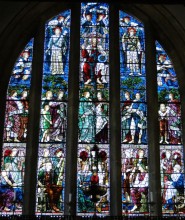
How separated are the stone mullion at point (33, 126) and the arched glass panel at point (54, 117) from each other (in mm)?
186

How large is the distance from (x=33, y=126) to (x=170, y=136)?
11.9 feet

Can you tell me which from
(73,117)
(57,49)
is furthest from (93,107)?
(57,49)

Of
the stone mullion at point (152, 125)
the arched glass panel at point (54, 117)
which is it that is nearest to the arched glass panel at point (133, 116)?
the stone mullion at point (152, 125)

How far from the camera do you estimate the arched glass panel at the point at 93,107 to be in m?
13.5

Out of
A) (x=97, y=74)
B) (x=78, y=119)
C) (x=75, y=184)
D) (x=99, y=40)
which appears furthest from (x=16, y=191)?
(x=99, y=40)

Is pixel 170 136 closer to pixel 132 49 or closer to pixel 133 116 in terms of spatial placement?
pixel 133 116

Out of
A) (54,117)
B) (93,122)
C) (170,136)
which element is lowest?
(170,136)

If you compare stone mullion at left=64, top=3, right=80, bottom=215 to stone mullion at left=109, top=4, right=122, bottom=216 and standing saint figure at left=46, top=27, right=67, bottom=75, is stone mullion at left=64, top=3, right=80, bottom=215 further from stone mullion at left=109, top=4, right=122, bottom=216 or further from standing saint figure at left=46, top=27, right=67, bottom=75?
stone mullion at left=109, top=4, right=122, bottom=216

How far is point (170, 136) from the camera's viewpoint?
1431 centimetres

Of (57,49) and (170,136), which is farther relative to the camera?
(57,49)

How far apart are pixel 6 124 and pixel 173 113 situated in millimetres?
4492

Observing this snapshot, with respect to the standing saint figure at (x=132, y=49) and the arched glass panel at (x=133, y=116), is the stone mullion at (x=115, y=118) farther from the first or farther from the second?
the standing saint figure at (x=132, y=49)

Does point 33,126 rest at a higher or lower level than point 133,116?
lower

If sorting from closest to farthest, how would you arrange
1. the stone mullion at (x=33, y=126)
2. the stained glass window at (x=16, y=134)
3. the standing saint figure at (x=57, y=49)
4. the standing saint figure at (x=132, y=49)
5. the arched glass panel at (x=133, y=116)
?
the stone mullion at (x=33, y=126)
the stained glass window at (x=16, y=134)
the arched glass panel at (x=133, y=116)
the standing saint figure at (x=57, y=49)
the standing saint figure at (x=132, y=49)
